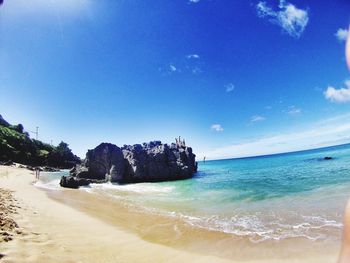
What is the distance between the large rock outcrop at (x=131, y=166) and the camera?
5147 cm

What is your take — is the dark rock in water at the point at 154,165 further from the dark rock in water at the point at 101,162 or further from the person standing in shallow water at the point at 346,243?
the person standing in shallow water at the point at 346,243

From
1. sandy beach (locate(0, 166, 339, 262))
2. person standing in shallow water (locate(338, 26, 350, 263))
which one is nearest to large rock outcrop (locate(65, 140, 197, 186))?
sandy beach (locate(0, 166, 339, 262))

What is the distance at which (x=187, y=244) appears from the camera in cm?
1064

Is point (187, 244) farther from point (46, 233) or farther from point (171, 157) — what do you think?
→ point (171, 157)

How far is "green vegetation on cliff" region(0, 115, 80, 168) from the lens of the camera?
75.4 m

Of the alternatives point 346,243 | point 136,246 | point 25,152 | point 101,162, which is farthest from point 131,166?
point 346,243

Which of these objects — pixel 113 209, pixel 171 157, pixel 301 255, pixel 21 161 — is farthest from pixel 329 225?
pixel 21 161

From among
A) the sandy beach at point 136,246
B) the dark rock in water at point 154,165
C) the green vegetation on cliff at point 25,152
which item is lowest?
the sandy beach at point 136,246

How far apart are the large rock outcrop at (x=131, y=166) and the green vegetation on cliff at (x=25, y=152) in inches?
1220

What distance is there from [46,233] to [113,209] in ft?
31.0

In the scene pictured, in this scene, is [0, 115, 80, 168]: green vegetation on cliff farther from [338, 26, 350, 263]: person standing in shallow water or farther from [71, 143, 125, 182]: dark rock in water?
[338, 26, 350, 263]: person standing in shallow water

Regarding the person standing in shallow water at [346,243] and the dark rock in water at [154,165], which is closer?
the person standing in shallow water at [346,243]

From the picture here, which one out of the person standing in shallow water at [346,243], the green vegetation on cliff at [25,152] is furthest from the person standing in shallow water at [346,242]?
the green vegetation on cliff at [25,152]

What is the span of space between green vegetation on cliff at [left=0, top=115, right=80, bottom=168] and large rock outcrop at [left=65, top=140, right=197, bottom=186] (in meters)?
31.0
